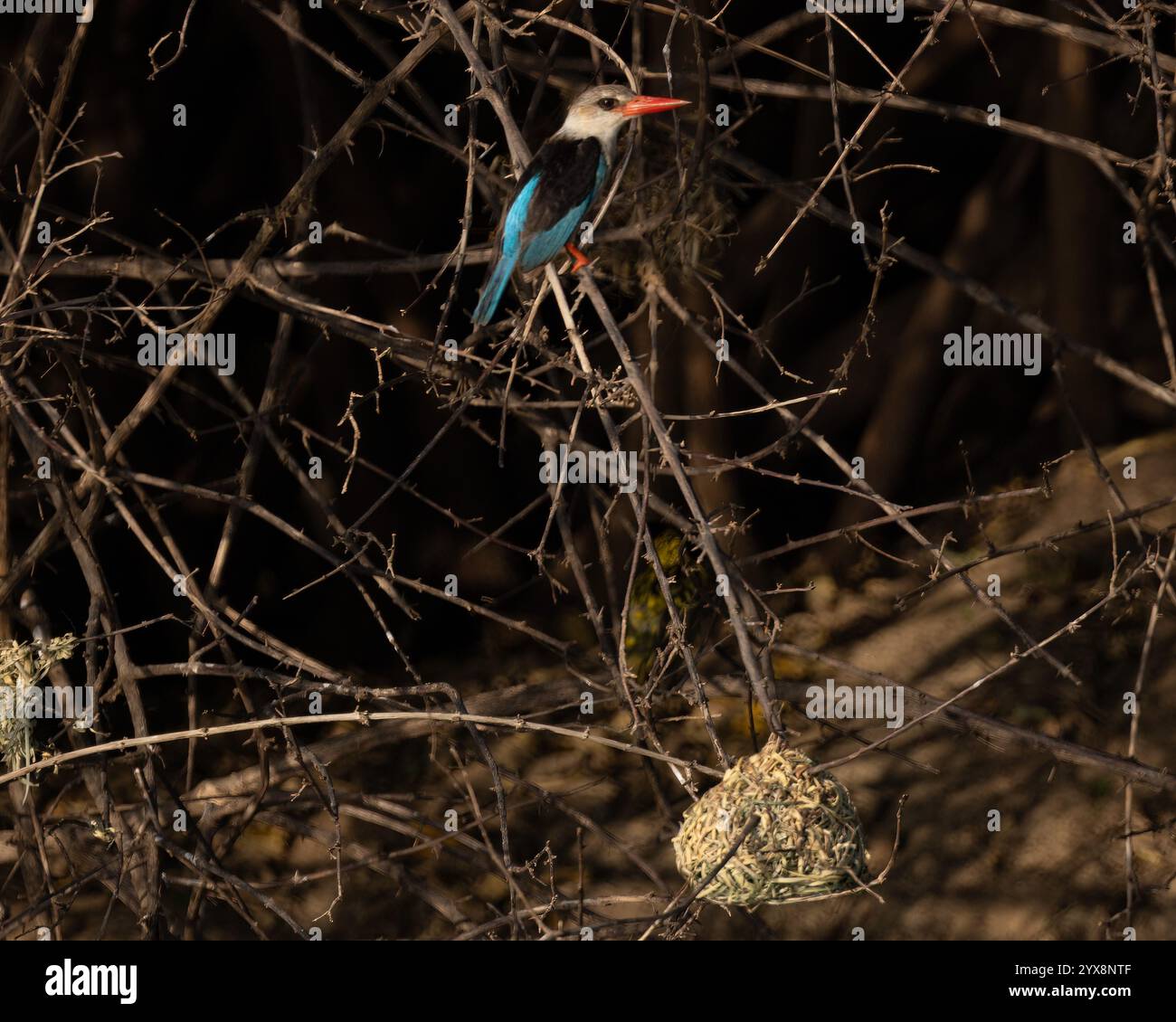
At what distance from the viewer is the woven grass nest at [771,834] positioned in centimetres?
245

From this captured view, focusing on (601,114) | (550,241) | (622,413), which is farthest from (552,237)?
(622,413)

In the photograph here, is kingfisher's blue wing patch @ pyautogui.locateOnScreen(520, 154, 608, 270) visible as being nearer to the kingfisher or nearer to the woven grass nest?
the kingfisher

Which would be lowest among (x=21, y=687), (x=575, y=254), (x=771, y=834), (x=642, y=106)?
(x=771, y=834)

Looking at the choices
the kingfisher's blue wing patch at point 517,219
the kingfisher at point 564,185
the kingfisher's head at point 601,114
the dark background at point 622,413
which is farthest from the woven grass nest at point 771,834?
the dark background at point 622,413

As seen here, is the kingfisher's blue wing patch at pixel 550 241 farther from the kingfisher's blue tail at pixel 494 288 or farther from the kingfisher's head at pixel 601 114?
the kingfisher's head at pixel 601 114

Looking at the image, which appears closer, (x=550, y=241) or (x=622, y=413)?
(x=550, y=241)

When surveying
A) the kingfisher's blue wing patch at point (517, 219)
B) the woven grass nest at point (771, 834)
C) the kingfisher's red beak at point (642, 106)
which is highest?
the kingfisher's red beak at point (642, 106)

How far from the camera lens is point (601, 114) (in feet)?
12.1

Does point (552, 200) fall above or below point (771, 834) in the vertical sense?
above

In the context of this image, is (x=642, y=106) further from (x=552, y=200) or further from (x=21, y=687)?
(x=21, y=687)

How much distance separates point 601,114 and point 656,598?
1.69m

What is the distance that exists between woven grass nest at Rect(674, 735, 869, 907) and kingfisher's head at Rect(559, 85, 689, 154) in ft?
5.90

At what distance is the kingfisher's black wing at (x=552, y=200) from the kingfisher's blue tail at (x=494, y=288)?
3 cm

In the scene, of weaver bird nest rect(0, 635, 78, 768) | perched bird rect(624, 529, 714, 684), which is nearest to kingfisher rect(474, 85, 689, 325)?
perched bird rect(624, 529, 714, 684)
